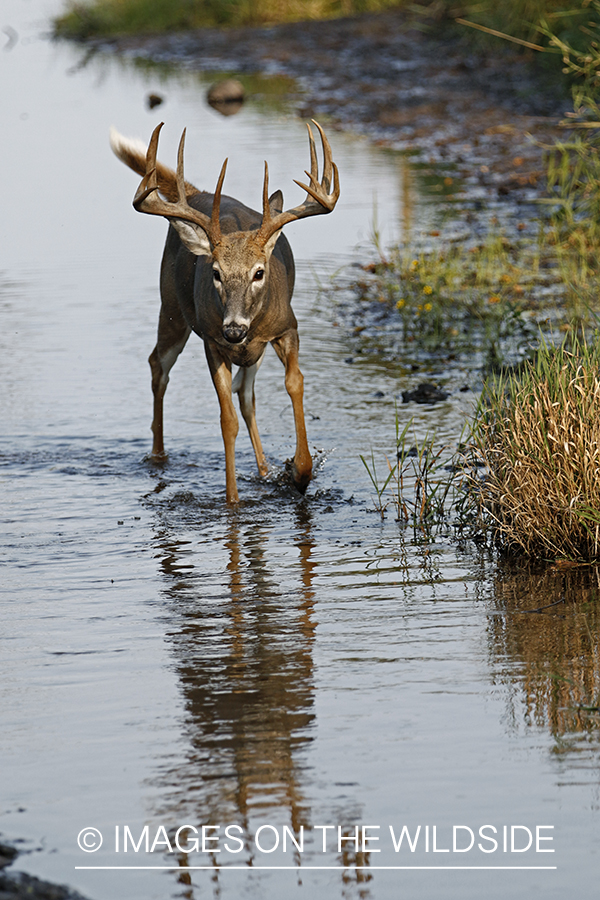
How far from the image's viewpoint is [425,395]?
29.4ft

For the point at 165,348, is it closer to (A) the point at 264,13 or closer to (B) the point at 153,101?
(B) the point at 153,101

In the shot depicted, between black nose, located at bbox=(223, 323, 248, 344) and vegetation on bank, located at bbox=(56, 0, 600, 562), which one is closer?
vegetation on bank, located at bbox=(56, 0, 600, 562)

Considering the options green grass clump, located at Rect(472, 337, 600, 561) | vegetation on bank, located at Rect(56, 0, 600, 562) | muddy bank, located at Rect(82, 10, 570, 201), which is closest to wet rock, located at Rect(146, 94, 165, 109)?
muddy bank, located at Rect(82, 10, 570, 201)

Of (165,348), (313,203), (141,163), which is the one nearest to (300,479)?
(313,203)

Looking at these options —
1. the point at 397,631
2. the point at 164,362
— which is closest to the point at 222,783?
the point at 397,631

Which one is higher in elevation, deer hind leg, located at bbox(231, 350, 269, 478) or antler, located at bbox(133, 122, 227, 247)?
antler, located at bbox(133, 122, 227, 247)

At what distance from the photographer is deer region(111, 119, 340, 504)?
701 cm

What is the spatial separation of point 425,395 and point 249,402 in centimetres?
144

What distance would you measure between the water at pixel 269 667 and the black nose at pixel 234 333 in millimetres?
1014

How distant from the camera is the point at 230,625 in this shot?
18.3 feet

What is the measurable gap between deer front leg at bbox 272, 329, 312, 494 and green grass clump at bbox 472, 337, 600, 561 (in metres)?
1.36

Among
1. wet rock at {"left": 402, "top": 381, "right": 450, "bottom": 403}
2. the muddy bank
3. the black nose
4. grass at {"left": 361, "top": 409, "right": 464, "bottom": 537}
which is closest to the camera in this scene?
grass at {"left": 361, "top": 409, "right": 464, "bottom": 537}

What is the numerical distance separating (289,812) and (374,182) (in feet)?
46.9

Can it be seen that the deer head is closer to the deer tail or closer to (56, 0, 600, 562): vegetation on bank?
the deer tail
